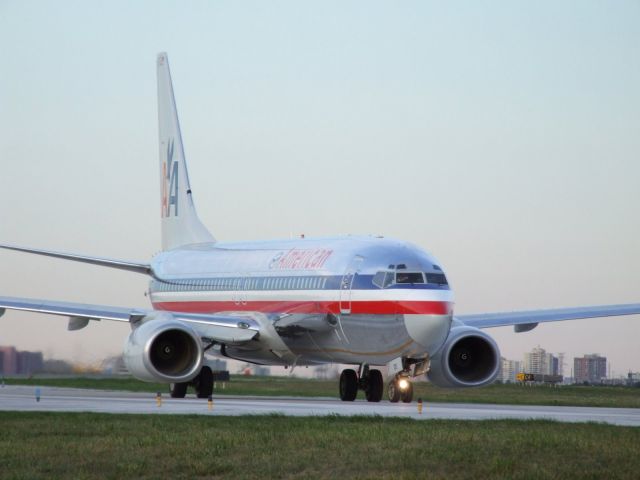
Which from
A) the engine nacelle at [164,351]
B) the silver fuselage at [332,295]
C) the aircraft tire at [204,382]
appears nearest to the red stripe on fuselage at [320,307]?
the silver fuselage at [332,295]

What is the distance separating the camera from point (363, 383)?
37.3m

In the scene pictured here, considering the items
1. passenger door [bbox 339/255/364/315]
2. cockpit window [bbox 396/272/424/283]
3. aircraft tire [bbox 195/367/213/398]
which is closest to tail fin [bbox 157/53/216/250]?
aircraft tire [bbox 195/367/213/398]

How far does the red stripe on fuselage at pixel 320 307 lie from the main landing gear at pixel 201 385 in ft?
7.54

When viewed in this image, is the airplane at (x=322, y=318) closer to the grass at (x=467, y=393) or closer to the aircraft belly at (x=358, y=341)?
the aircraft belly at (x=358, y=341)

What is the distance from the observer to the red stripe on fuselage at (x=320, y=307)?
3316 cm

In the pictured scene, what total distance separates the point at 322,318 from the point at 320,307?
288 mm

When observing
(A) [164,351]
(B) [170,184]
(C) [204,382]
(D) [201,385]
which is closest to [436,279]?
(A) [164,351]

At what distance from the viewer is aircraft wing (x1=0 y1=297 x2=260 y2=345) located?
128 ft

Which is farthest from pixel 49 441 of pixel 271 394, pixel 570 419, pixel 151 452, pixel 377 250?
pixel 271 394

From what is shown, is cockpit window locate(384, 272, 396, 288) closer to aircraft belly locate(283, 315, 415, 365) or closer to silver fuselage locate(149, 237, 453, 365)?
silver fuselage locate(149, 237, 453, 365)

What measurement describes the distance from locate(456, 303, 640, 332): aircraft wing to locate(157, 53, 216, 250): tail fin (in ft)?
40.8

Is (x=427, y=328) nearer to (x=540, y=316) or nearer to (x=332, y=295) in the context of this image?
(x=332, y=295)

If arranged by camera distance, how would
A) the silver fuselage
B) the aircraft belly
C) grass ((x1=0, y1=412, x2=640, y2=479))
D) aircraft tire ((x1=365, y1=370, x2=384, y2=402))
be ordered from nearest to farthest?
grass ((x1=0, y1=412, x2=640, y2=479))
the silver fuselage
the aircraft belly
aircraft tire ((x1=365, y1=370, x2=384, y2=402))

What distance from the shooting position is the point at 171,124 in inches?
2019
